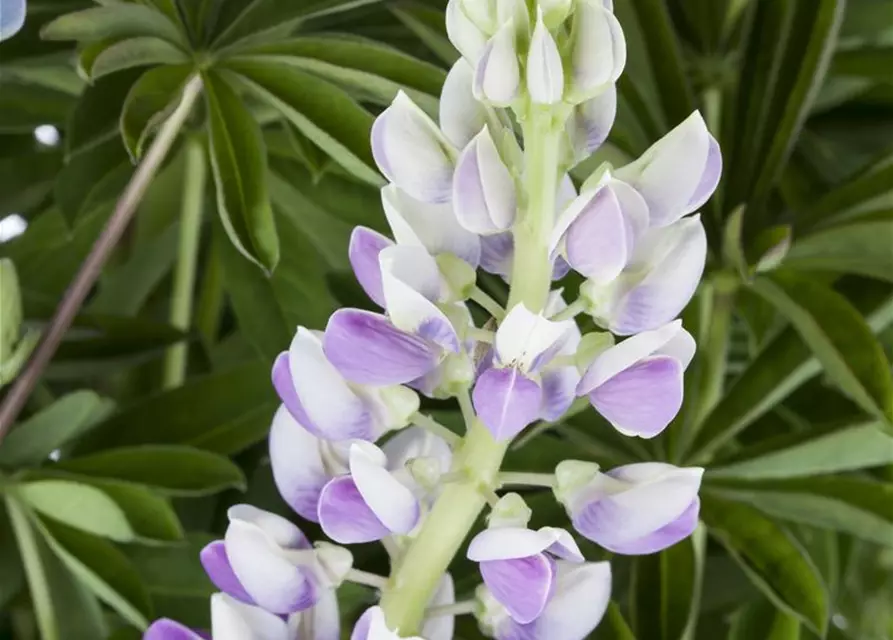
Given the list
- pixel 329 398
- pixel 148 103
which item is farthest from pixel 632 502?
pixel 148 103

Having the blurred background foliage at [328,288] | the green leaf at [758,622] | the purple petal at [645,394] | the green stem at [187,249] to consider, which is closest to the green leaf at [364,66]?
the blurred background foliage at [328,288]

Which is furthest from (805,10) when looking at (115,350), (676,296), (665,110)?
(115,350)

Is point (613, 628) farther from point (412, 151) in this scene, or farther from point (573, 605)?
point (412, 151)

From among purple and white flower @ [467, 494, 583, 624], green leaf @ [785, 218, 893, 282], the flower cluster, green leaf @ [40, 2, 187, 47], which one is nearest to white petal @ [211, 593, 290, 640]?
the flower cluster

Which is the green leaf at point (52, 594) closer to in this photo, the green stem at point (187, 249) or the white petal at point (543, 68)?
the green stem at point (187, 249)

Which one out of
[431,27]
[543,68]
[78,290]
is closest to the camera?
[543,68]
